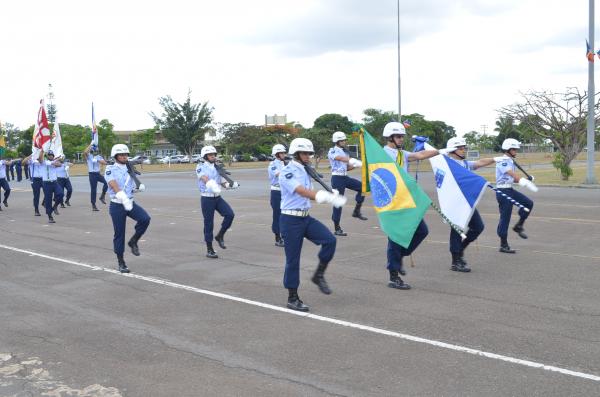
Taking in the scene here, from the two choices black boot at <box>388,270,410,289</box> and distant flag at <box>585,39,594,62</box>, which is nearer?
black boot at <box>388,270,410,289</box>

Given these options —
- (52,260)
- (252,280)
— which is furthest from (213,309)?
(52,260)

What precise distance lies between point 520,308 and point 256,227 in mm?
8784

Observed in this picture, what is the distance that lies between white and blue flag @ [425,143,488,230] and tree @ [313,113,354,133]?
71147 mm

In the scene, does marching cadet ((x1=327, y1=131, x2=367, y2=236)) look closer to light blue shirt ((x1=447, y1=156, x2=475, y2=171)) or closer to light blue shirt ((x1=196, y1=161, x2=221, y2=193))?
light blue shirt ((x1=196, y1=161, x2=221, y2=193))

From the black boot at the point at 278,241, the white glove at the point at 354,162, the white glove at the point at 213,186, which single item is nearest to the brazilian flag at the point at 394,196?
the white glove at the point at 354,162

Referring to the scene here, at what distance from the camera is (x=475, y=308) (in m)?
6.97

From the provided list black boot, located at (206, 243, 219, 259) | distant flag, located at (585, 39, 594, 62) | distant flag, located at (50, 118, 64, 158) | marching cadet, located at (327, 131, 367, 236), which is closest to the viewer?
black boot, located at (206, 243, 219, 259)

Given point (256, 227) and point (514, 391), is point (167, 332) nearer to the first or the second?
point (514, 391)

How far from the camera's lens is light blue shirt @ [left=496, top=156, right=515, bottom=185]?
34.5 ft

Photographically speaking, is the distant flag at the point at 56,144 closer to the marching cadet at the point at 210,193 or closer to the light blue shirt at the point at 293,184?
the marching cadet at the point at 210,193

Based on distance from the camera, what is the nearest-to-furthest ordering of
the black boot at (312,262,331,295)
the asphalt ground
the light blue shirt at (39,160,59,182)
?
the asphalt ground
the black boot at (312,262,331,295)
the light blue shirt at (39,160,59,182)

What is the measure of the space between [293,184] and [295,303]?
4.66 ft

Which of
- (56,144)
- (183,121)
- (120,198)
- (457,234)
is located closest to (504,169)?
(457,234)

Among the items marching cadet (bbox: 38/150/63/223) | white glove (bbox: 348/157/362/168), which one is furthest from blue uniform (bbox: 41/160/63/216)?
white glove (bbox: 348/157/362/168)
